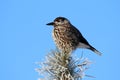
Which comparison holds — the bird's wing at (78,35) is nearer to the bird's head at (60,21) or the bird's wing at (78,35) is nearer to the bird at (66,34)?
the bird at (66,34)

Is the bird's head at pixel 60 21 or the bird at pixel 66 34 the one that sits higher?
the bird's head at pixel 60 21

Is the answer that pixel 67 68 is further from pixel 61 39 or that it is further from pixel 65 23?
pixel 65 23

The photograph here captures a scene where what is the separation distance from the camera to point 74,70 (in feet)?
8.86

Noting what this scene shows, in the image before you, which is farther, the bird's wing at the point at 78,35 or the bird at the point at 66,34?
the bird's wing at the point at 78,35

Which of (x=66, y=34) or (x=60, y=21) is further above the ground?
(x=60, y=21)

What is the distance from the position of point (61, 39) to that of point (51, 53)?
492 cm

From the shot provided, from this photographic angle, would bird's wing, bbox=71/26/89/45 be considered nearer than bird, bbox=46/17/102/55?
No

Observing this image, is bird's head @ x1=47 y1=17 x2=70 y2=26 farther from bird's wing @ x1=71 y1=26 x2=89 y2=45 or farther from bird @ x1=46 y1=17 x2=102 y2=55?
bird's wing @ x1=71 y1=26 x2=89 y2=45

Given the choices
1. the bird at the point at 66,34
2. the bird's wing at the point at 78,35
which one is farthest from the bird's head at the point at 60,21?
the bird's wing at the point at 78,35

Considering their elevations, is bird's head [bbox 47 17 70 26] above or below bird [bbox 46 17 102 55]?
above

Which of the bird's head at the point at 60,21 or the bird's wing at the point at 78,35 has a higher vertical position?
the bird's head at the point at 60,21

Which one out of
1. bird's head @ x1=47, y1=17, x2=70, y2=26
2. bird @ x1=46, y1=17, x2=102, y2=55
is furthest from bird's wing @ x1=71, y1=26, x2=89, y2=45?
bird's head @ x1=47, y1=17, x2=70, y2=26

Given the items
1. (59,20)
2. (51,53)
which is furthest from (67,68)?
(59,20)

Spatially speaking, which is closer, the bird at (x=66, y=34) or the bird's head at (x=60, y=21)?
the bird at (x=66, y=34)
